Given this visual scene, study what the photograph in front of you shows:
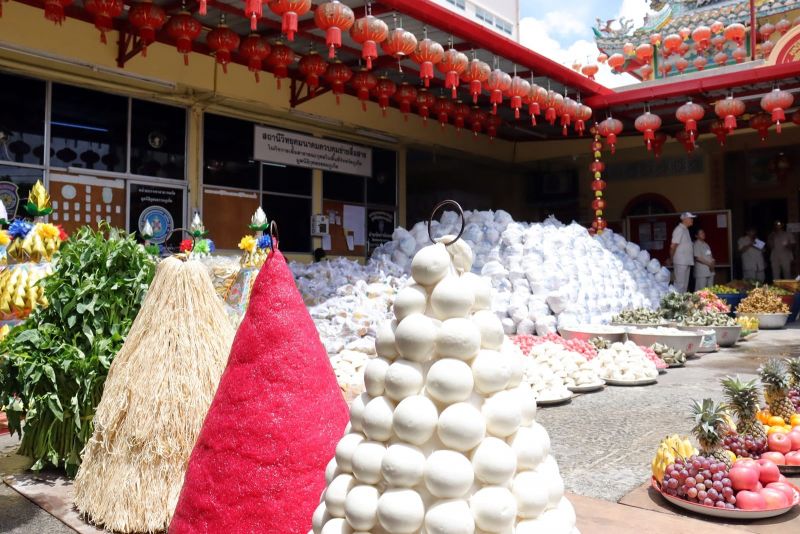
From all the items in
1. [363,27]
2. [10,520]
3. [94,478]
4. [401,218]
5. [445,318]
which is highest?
[363,27]

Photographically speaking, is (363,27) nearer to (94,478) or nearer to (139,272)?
(139,272)

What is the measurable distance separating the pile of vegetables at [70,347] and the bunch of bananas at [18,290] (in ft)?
4.67

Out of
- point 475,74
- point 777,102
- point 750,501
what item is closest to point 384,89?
point 475,74

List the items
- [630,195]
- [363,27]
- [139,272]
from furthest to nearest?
[630,195], [363,27], [139,272]

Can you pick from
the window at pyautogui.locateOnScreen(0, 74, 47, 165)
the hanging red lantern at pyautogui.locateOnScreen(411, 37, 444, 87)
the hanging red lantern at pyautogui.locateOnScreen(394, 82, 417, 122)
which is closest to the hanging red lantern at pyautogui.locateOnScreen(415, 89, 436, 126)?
the hanging red lantern at pyautogui.locateOnScreen(394, 82, 417, 122)

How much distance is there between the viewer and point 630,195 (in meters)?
17.7

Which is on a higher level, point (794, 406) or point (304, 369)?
point (304, 369)

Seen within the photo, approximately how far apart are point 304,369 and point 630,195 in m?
17.4

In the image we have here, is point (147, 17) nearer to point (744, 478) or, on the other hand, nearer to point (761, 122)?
point (744, 478)

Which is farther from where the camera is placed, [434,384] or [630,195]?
[630,195]

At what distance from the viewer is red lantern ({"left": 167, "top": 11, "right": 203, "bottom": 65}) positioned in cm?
825

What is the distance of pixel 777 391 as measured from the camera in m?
4.18

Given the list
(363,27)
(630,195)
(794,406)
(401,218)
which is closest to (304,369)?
(794,406)

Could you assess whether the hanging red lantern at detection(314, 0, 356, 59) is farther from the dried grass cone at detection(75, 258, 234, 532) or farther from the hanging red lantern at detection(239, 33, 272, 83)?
the dried grass cone at detection(75, 258, 234, 532)
